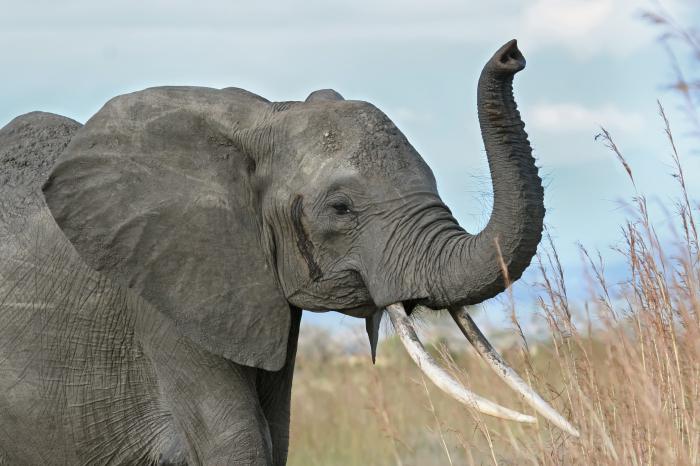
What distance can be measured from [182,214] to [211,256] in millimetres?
216

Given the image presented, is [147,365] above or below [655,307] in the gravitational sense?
below

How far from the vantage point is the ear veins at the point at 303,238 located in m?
5.84

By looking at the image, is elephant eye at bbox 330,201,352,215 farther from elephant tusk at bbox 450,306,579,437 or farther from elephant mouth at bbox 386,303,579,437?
elephant tusk at bbox 450,306,579,437

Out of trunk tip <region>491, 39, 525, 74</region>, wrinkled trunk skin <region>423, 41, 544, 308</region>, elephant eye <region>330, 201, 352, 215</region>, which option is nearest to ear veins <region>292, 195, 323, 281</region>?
elephant eye <region>330, 201, 352, 215</region>

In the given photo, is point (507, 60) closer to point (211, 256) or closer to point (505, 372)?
point (505, 372)

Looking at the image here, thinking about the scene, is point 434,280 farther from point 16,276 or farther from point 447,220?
point 16,276

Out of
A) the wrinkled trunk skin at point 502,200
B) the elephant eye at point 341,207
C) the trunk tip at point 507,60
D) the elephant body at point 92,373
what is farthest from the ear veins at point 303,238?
the trunk tip at point 507,60

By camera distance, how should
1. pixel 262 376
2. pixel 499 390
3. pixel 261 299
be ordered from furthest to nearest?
pixel 499 390 < pixel 262 376 < pixel 261 299

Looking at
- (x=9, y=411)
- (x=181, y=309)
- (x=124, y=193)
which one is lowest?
(x=9, y=411)

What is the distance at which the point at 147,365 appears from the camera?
20.8 feet

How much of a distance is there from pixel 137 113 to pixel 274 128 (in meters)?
0.63

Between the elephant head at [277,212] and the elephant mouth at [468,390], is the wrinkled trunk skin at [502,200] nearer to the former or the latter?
the elephant head at [277,212]

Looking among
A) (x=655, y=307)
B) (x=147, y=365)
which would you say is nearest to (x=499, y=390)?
(x=655, y=307)

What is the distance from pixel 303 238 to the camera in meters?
5.86
